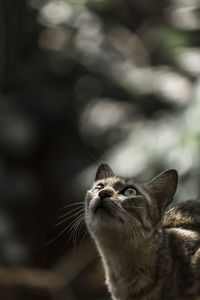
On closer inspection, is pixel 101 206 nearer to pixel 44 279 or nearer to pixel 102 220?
pixel 102 220

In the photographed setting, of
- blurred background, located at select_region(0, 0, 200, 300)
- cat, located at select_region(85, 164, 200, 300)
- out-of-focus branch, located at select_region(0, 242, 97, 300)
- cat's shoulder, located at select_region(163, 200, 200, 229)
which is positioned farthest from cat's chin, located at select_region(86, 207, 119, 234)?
out-of-focus branch, located at select_region(0, 242, 97, 300)

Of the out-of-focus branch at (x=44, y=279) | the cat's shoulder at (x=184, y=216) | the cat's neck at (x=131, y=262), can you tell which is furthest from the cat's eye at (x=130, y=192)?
the out-of-focus branch at (x=44, y=279)

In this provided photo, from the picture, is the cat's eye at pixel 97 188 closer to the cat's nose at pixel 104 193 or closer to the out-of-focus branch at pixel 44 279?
the cat's nose at pixel 104 193

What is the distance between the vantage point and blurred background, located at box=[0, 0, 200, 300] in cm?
701

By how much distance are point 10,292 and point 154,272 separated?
424 centimetres

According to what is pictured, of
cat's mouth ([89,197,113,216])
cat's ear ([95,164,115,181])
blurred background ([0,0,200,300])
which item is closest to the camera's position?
cat's mouth ([89,197,113,216])

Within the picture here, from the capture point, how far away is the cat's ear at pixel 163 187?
A: 4.00 metres

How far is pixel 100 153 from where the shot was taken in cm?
736

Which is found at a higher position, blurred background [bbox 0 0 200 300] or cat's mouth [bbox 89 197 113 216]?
blurred background [bbox 0 0 200 300]

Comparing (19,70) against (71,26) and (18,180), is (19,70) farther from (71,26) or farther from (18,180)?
(18,180)

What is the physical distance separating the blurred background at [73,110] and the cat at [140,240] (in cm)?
214

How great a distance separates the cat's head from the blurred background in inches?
83.4

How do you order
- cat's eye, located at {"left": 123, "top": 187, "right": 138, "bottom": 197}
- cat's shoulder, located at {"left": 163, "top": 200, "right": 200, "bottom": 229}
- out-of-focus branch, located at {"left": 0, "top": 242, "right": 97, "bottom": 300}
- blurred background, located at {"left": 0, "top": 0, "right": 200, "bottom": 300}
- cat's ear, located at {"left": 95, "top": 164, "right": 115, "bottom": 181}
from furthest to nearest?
blurred background, located at {"left": 0, "top": 0, "right": 200, "bottom": 300}
out-of-focus branch, located at {"left": 0, "top": 242, "right": 97, "bottom": 300}
cat's shoulder, located at {"left": 163, "top": 200, "right": 200, "bottom": 229}
cat's ear, located at {"left": 95, "top": 164, "right": 115, "bottom": 181}
cat's eye, located at {"left": 123, "top": 187, "right": 138, "bottom": 197}

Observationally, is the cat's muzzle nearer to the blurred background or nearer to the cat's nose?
the cat's nose
